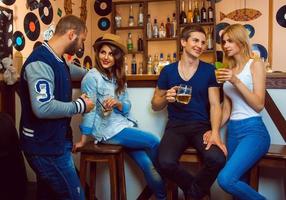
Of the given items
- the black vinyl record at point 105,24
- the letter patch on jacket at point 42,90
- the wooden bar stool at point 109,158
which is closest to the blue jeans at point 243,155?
the wooden bar stool at point 109,158

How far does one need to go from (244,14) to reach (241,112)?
139 inches

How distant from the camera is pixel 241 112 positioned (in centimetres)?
204

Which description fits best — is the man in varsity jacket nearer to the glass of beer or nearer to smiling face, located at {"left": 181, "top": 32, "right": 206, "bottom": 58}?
the glass of beer

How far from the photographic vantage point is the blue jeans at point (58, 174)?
168 centimetres

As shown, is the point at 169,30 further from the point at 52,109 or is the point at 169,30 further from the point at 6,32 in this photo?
the point at 52,109

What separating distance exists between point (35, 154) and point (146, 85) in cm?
104

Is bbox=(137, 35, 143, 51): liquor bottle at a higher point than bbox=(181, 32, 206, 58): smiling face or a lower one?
higher

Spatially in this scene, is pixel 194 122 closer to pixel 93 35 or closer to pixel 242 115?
pixel 242 115

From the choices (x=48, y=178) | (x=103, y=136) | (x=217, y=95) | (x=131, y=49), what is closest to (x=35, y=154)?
(x=48, y=178)

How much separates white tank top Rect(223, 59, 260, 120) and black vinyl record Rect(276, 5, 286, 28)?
335 centimetres

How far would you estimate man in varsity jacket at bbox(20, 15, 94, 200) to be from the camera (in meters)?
1.60

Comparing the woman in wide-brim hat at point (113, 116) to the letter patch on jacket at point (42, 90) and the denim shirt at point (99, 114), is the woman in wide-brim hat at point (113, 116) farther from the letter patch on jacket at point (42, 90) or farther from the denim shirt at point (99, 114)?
the letter patch on jacket at point (42, 90)

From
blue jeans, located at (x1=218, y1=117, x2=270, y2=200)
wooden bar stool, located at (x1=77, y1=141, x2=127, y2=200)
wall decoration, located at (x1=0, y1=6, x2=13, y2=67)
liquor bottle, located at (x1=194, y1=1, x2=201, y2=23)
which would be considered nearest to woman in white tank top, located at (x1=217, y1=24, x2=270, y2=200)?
blue jeans, located at (x1=218, y1=117, x2=270, y2=200)

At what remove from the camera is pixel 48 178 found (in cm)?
168
